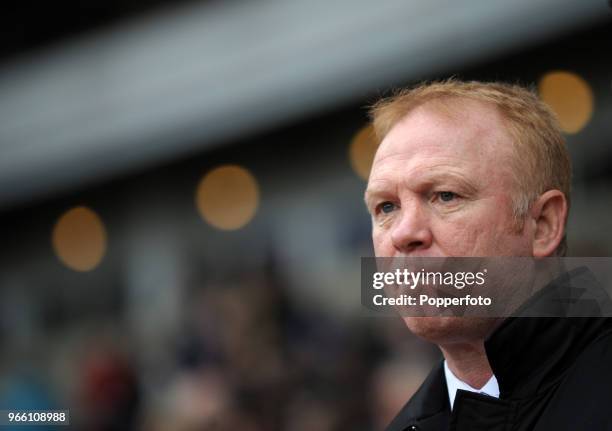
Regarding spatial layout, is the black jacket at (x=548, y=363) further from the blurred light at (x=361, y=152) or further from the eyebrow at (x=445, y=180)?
the blurred light at (x=361, y=152)

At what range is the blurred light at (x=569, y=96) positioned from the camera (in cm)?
730

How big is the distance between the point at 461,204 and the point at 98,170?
851cm

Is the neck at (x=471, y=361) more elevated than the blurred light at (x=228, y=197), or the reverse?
the blurred light at (x=228, y=197)

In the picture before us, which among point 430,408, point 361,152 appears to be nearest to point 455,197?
point 430,408

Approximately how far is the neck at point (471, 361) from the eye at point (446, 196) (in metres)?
0.33

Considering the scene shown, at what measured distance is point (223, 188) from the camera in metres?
9.63

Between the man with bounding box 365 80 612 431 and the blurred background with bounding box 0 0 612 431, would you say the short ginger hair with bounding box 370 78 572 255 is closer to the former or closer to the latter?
the man with bounding box 365 80 612 431

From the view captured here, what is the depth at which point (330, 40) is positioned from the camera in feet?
29.0

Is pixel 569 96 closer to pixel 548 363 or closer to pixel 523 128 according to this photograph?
pixel 523 128

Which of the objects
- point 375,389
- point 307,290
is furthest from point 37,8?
point 375,389

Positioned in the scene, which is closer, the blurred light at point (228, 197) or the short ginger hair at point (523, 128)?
the short ginger hair at point (523, 128)

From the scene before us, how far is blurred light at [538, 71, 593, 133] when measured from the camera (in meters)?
7.30

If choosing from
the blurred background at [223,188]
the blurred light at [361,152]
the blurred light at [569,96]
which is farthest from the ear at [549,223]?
the blurred light at [361,152]

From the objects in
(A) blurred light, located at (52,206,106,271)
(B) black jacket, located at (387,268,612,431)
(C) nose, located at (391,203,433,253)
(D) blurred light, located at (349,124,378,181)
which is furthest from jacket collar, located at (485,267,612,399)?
(A) blurred light, located at (52,206,106,271)
